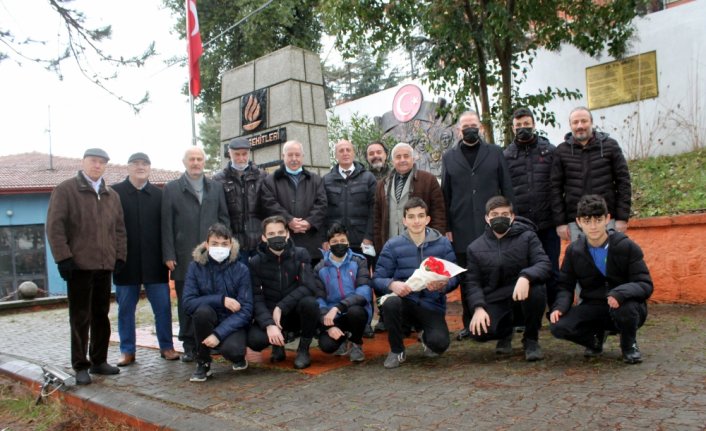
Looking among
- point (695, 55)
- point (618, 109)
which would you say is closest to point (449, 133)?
point (618, 109)

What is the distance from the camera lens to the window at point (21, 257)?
23328mm

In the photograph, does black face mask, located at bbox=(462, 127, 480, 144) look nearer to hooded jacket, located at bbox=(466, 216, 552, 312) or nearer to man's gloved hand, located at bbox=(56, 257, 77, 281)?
hooded jacket, located at bbox=(466, 216, 552, 312)

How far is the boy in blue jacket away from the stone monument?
3.43 meters

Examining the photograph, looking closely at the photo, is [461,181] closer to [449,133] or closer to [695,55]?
[695,55]

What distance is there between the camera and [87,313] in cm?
518

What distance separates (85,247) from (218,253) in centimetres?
115

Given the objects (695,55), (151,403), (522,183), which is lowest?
(151,403)

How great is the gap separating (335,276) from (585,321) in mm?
2161

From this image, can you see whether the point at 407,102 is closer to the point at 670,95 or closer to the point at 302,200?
the point at 670,95

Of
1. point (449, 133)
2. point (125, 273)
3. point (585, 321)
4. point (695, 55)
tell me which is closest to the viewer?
point (585, 321)

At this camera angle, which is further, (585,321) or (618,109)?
(618,109)

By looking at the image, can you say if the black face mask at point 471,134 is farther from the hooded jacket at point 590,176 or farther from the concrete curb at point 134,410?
the concrete curb at point 134,410

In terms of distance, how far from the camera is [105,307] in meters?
5.44

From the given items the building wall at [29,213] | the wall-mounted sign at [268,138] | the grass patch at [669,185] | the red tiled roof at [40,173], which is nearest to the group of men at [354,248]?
the wall-mounted sign at [268,138]
